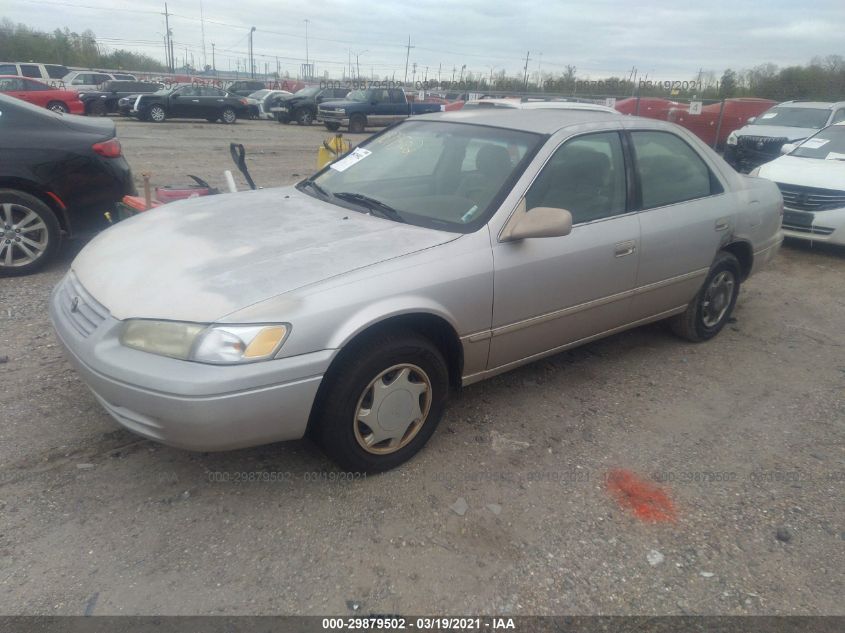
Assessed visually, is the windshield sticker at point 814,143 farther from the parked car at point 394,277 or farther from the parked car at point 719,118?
the parked car at point 719,118

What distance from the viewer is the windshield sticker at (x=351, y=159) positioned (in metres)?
3.96

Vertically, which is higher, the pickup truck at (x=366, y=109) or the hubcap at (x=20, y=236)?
the pickup truck at (x=366, y=109)

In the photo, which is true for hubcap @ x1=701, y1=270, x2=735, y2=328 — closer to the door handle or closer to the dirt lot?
the dirt lot

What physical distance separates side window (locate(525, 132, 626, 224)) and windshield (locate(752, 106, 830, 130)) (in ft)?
38.7

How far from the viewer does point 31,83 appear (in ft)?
68.2

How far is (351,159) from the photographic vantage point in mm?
4016

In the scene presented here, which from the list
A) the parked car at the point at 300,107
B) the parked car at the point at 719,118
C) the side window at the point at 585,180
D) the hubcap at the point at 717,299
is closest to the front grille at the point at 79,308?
the side window at the point at 585,180

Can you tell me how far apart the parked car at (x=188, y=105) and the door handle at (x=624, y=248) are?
2332 cm

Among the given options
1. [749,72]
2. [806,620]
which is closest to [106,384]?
[806,620]

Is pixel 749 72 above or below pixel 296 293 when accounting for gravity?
above

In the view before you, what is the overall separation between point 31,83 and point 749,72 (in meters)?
29.9

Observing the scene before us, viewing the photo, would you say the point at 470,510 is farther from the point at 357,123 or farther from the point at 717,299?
the point at 357,123

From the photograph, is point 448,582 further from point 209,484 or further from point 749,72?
point 749,72

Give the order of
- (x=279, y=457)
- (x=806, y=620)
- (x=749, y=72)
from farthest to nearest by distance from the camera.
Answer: (x=749, y=72) → (x=279, y=457) → (x=806, y=620)
